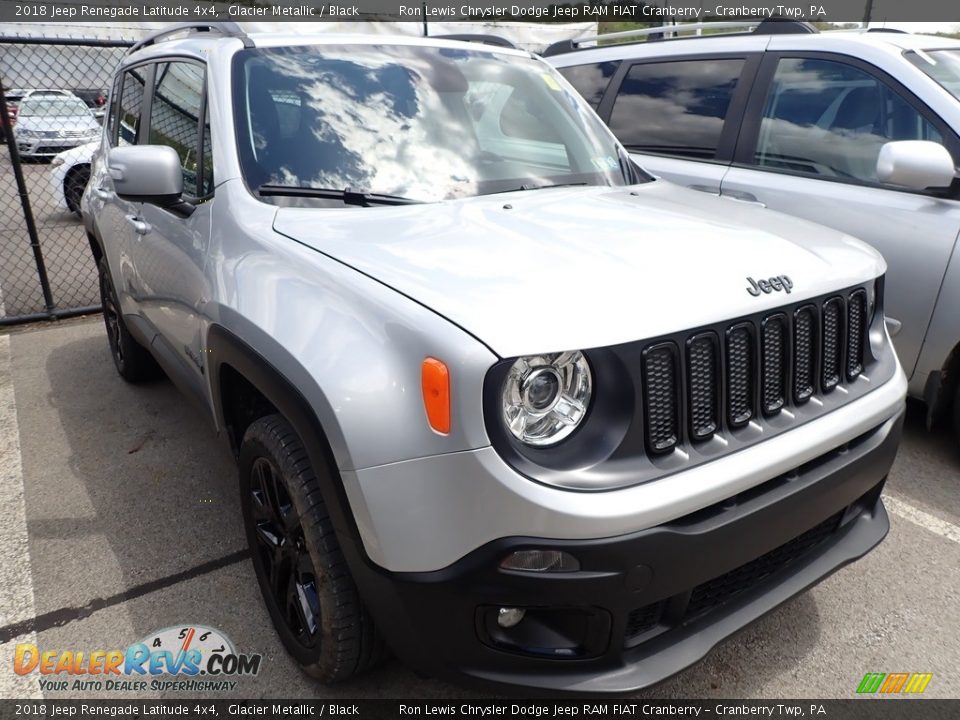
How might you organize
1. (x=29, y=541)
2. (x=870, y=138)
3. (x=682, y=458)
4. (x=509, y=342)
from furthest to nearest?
(x=870, y=138) → (x=29, y=541) → (x=682, y=458) → (x=509, y=342)

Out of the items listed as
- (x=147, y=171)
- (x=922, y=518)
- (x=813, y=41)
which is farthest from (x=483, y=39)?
(x=922, y=518)

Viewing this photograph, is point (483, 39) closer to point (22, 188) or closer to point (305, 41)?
point (305, 41)

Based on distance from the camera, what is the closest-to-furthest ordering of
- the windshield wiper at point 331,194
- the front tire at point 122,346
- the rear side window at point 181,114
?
the windshield wiper at point 331,194
the rear side window at point 181,114
the front tire at point 122,346

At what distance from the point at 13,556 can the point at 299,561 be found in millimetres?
1549

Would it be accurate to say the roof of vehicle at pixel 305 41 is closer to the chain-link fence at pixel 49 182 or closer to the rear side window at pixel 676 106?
the rear side window at pixel 676 106

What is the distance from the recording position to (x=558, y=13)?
15.8 m

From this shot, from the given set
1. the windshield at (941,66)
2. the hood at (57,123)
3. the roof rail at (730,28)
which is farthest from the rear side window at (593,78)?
the hood at (57,123)

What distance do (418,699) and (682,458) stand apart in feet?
3.71

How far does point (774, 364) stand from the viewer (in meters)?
1.94

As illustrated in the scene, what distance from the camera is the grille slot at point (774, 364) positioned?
6.28ft

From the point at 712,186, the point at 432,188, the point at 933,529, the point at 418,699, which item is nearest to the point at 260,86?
the point at 432,188

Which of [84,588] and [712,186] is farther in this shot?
[712,186]

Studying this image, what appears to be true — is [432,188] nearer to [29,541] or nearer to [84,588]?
[84,588]

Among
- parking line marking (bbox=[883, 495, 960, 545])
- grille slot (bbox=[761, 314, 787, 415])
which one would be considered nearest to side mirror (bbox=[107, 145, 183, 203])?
grille slot (bbox=[761, 314, 787, 415])
